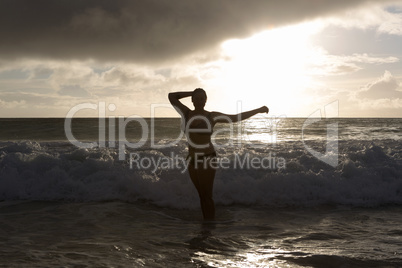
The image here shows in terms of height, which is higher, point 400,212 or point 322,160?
point 322,160

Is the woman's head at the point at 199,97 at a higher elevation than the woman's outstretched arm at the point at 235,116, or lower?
higher

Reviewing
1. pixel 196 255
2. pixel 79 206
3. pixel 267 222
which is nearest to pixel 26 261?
pixel 196 255

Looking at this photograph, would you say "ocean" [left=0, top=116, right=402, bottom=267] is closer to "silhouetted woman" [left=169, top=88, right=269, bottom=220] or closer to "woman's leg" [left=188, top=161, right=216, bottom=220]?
"woman's leg" [left=188, top=161, right=216, bottom=220]

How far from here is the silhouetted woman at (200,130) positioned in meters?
5.66

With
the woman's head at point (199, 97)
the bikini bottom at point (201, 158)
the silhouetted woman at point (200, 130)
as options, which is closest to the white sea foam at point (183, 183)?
the silhouetted woman at point (200, 130)

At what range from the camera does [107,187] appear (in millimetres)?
8852

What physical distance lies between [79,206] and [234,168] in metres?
4.43

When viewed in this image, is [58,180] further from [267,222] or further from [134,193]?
[267,222]

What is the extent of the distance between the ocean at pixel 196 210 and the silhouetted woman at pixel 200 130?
2.96ft

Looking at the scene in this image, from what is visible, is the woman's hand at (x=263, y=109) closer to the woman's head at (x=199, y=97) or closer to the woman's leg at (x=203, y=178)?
the woman's head at (x=199, y=97)

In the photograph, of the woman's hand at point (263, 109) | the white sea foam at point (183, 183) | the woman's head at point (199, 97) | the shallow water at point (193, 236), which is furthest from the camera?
the white sea foam at point (183, 183)

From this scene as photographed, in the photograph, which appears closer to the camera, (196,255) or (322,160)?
(196,255)

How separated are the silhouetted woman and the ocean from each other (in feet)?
2.96

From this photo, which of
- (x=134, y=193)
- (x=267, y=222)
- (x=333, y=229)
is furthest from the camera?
(x=134, y=193)
